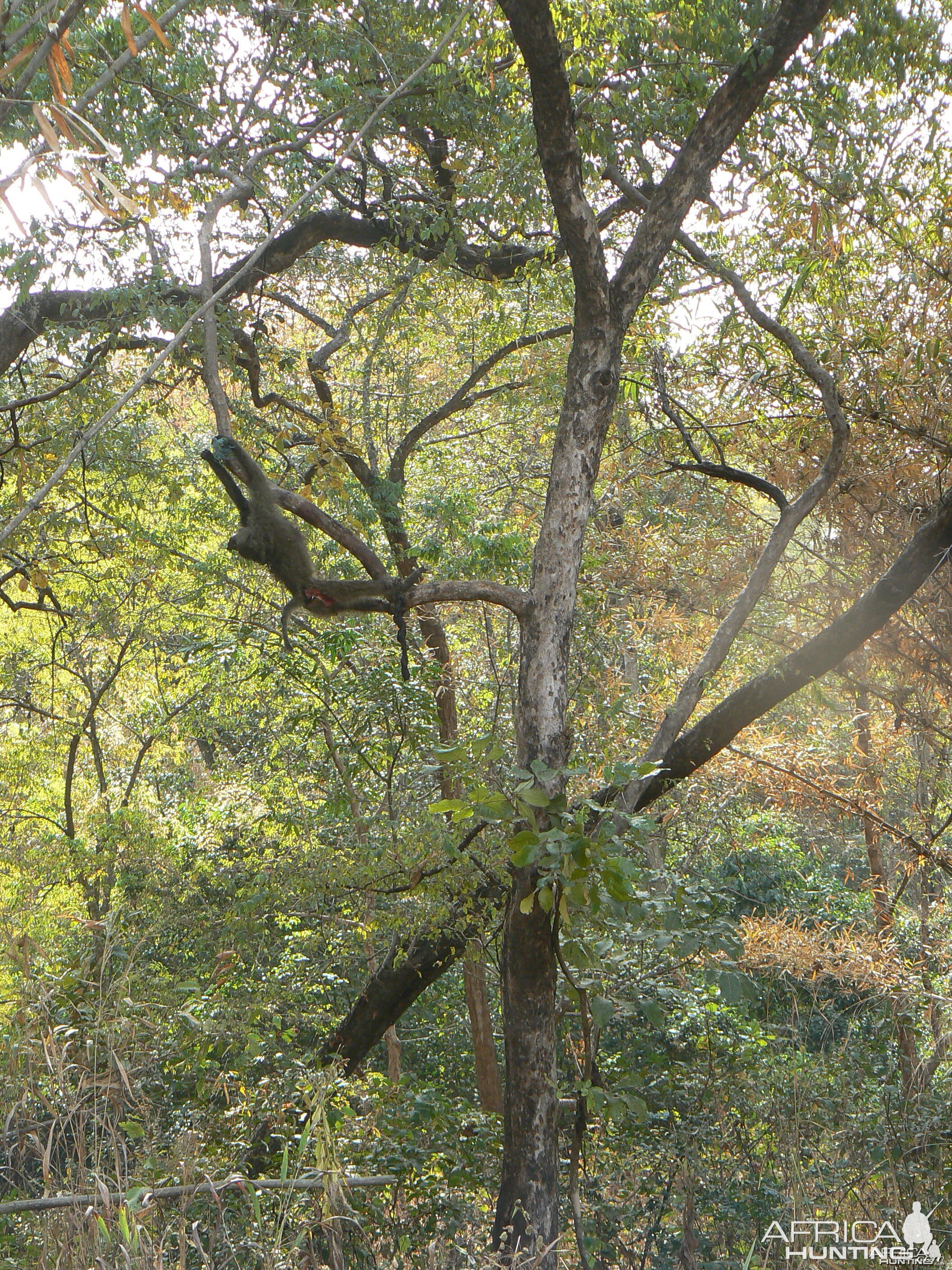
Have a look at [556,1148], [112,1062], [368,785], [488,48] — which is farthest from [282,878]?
[488,48]

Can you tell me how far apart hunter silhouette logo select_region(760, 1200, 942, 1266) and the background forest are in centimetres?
14

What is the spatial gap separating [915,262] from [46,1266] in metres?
5.07

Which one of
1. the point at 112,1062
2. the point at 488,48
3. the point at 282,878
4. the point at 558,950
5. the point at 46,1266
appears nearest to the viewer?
the point at 46,1266

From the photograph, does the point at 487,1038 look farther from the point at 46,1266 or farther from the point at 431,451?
the point at 46,1266

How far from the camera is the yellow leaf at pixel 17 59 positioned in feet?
3.11

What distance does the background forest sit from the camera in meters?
3.18

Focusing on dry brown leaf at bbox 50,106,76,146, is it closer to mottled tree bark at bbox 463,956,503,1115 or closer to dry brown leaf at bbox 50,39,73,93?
dry brown leaf at bbox 50,39,73,93

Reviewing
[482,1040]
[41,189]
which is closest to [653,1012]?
[41,189]

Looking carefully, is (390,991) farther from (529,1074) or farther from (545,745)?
(545,745)

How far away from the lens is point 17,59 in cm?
96

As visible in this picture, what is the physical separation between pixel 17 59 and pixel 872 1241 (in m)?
4.03

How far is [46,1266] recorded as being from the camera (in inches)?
82.0

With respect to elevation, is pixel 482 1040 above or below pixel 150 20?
below

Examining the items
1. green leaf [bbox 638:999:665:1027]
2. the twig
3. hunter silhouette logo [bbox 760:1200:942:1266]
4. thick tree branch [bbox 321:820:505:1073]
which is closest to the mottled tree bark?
thick tree branch [bbox 321:820:505:1073]
